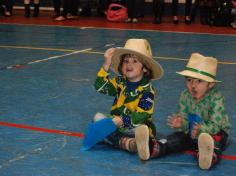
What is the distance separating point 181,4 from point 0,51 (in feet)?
24.5

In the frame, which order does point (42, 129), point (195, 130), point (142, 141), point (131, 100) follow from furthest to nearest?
point (42, 129) → point (131, 100) → point (195, 130) → point (142, 141)

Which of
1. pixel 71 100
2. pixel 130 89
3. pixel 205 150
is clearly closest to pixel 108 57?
pixel 130 89

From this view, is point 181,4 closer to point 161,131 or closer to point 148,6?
point 148,6

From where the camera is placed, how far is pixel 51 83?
17.9ft

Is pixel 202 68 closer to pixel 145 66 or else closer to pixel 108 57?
pixel 145 66

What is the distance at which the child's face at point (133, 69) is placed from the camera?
3.54 m

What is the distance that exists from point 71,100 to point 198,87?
1688 millimetres

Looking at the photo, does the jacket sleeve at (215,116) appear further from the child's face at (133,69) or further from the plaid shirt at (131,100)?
the child's face at (133,69)

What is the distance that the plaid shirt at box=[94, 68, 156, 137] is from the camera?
349 centimetres

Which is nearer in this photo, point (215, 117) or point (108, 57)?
point (215, 117)

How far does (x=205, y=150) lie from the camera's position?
310 cm

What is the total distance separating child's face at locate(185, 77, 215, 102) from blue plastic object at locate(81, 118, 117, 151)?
57 cm

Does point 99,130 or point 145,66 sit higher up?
point 145,66

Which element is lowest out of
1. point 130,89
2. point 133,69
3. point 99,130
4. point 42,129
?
point 42,129
